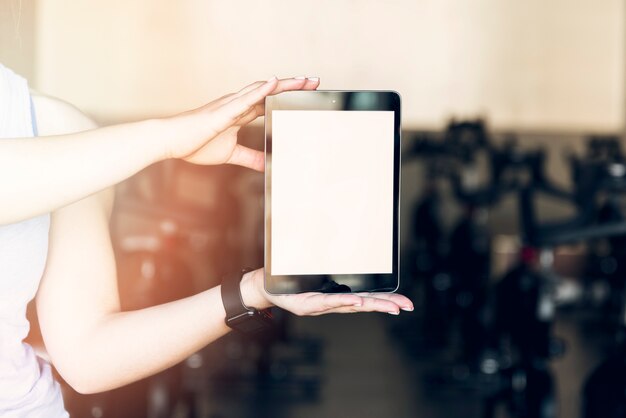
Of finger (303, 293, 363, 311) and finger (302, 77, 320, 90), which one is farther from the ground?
finger (302, 77, 320, 90)

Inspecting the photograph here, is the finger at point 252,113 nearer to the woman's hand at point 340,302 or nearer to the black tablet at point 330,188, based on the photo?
the black tablet at point 330,188

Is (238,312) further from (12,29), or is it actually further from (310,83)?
(12,29)

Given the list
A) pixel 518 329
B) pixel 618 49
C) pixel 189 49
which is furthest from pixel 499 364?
pixel 618 49

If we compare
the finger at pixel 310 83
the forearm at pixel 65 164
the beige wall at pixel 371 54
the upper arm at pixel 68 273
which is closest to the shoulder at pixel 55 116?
the upper arm at pixel 68 273

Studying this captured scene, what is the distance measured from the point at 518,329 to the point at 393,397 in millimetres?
515

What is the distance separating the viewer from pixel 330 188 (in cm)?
68

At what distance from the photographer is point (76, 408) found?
4.06 feet

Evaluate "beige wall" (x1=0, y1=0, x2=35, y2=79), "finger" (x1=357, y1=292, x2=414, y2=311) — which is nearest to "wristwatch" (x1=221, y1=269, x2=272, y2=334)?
"finger" (x1=357, y1=292, x2=414, y2=311)

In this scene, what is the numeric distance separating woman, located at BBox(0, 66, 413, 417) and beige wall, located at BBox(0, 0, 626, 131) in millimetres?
3048

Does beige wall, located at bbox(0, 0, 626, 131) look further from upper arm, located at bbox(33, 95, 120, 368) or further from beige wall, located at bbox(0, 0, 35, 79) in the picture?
upper arm, located at bbox(33, 95, 120, 368)

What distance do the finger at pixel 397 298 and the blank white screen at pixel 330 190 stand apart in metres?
0.02

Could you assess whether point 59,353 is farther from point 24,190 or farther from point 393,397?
point 393,397

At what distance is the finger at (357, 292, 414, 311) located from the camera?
655mm

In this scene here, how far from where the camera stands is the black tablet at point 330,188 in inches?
26.4
